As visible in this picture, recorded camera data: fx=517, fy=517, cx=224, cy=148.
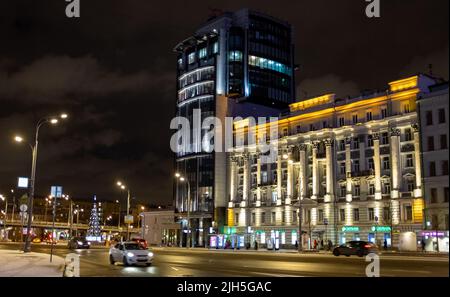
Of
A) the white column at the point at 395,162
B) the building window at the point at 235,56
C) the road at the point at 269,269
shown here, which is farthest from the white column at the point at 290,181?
the road at the point at 269,269

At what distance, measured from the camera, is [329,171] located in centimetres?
8288

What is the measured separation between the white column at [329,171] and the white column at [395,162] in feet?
37.3

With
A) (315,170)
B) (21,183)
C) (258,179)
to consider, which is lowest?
(21,183)

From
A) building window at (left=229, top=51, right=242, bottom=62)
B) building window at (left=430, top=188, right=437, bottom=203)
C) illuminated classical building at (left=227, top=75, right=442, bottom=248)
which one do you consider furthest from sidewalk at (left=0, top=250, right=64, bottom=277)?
building window at (left=229, top=51, right=242, bottom=62)

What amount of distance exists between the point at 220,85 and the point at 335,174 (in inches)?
1444

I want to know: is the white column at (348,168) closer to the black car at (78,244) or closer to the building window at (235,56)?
the building window at (235,56)

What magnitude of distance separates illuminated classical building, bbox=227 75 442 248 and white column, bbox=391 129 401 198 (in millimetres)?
135

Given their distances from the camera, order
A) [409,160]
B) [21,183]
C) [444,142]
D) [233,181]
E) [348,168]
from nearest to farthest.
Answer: [444,142], [21,183], [409,160], [348,168], [233,181]

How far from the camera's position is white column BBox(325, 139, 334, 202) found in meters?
81.8

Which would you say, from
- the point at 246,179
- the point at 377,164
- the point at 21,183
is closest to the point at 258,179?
the point at 246,179

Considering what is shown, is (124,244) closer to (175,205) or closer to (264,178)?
(264,178)

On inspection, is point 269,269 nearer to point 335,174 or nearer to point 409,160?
point 409,160
